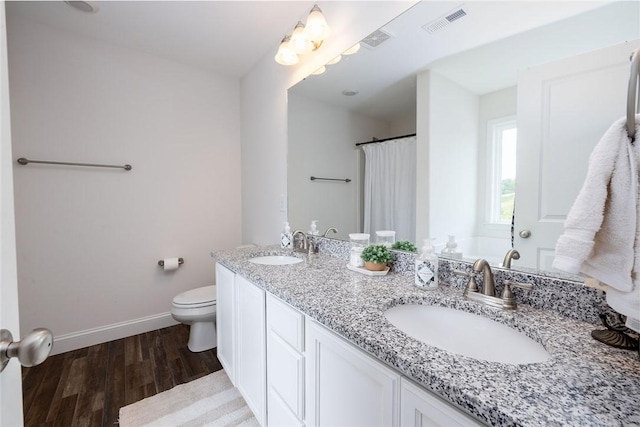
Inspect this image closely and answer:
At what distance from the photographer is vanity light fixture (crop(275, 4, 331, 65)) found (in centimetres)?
154

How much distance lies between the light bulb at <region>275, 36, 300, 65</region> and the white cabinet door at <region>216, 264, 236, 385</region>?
1.42 m

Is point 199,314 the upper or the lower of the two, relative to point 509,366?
lower

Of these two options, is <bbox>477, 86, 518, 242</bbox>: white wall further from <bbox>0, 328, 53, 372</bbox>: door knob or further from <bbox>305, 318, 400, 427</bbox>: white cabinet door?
<bbox>0, 328, 53, 372</bbox>: door knob

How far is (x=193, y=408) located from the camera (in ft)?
4.87

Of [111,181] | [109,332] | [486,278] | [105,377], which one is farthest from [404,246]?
[109,332]

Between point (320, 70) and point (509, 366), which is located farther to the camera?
point (320, 70)

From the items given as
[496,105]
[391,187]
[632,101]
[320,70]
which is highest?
[320,70]

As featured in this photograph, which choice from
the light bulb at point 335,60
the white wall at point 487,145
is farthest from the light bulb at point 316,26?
the white wall at point 487,145

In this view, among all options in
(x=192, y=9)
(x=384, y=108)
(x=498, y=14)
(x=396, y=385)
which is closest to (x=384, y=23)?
(x=384, y=108)

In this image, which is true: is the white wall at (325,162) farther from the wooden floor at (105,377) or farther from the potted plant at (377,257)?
the wooden floor at (105,377)

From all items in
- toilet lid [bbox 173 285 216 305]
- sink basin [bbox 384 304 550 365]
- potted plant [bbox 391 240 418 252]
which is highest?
potted plant [bbox 391 240 418 252]

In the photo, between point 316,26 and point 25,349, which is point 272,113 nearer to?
point 316,26

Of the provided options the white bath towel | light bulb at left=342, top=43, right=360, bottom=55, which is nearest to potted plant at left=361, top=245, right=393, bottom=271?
the white bath towel

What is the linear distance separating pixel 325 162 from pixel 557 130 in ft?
4.00
